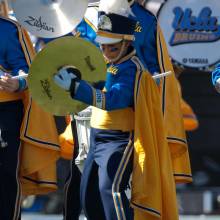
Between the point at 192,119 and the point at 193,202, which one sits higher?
the point at 192,119

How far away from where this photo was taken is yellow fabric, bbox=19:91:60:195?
6871mm

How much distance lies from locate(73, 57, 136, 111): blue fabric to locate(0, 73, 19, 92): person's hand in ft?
1.67

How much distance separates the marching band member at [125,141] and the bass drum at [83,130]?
467 mm

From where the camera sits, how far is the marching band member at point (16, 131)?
6.81 m

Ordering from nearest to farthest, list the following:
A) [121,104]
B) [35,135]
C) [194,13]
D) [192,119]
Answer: [121,104] → [35,135] → [194,13] → [192,119]

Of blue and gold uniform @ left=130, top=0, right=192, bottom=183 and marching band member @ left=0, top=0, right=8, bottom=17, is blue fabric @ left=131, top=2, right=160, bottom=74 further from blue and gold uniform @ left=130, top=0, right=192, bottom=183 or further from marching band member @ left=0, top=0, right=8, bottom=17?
marching band member @ left=0, top=0, right=8, bottom=17

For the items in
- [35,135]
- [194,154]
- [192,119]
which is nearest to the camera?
[35,135]

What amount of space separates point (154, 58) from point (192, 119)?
2807 millimetres

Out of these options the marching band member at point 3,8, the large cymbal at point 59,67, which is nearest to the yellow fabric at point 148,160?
the large cymbal at point 59,67

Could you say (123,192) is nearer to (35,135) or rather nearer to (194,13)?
(35,135)

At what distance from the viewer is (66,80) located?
20.5ft

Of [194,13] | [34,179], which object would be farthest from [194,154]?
[34,179]

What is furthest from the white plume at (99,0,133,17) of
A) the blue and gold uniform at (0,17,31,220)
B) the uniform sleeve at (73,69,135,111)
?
the blue and gold uniform at (0,17,31,220)

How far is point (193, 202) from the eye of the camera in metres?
10.3
